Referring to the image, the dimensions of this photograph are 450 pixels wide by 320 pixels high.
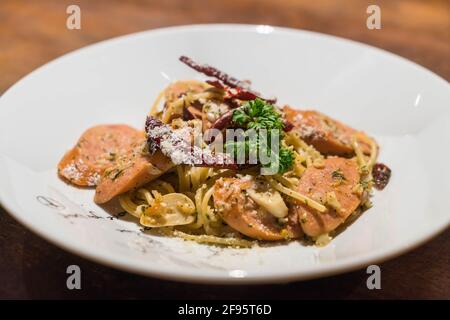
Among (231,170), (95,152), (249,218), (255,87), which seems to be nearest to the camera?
(249,218)

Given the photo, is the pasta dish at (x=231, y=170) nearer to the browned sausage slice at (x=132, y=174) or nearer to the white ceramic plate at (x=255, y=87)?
the browned sausage slice at (x=132, y=174)

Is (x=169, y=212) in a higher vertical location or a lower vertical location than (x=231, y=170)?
lower

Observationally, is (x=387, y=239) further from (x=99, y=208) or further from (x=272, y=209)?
(x=99, y=208)

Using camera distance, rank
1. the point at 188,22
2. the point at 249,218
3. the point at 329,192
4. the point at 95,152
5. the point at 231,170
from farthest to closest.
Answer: the point at 188,22
the point at 95,152
the point at 231,170
the point at 329,192
the point at 249,218

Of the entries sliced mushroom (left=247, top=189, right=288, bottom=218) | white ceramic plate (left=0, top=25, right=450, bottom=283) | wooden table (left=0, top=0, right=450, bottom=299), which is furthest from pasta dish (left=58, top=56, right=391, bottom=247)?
wooden table (left=0, top=0, right=450, bottom=299)

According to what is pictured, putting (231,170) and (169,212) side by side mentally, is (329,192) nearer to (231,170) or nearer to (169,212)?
(231,170)

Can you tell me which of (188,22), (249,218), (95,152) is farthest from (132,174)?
(188,22)

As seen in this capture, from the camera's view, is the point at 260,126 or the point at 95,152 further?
the point at 95,152

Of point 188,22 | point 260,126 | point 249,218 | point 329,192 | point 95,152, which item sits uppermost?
point 188,22
